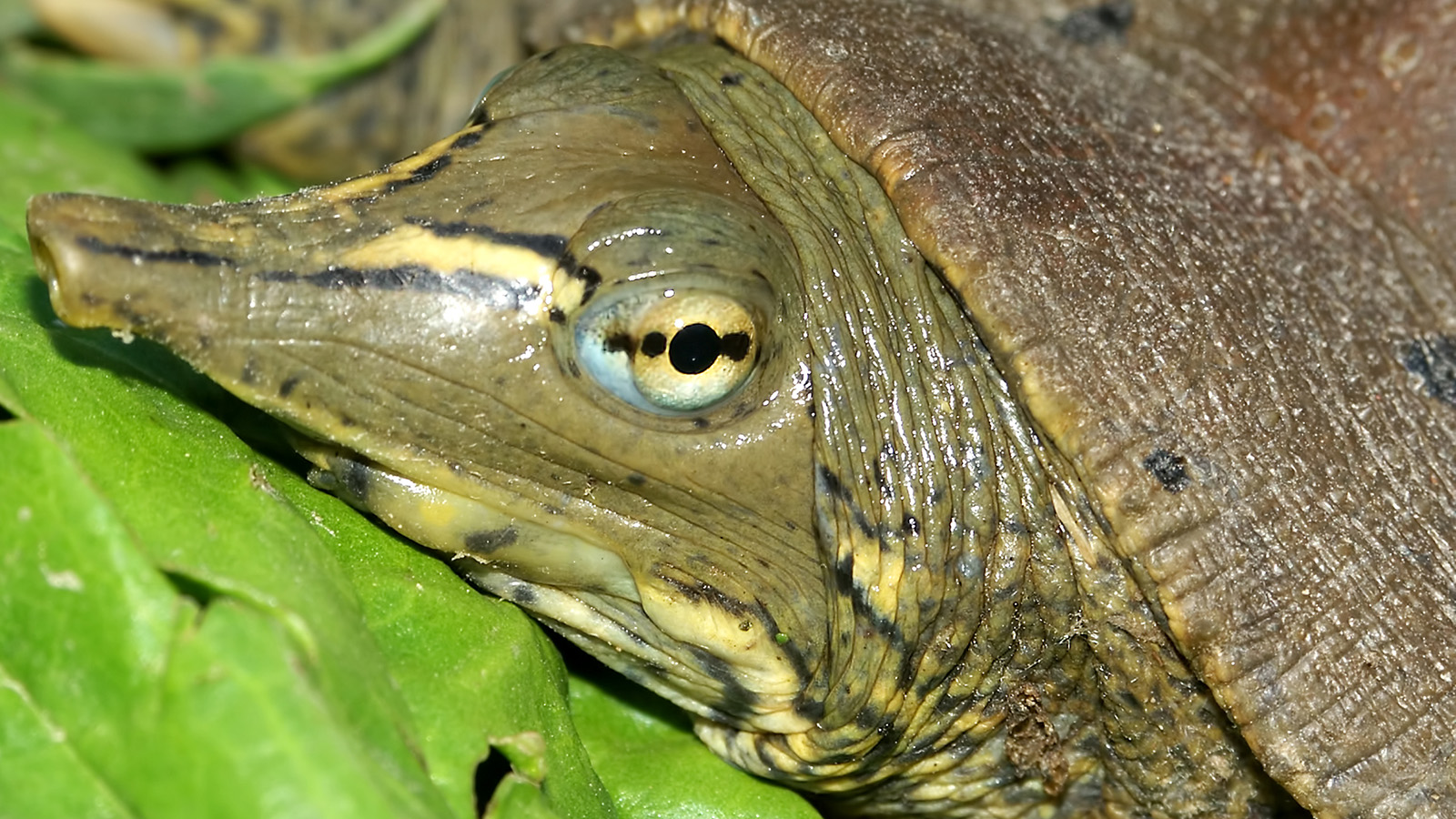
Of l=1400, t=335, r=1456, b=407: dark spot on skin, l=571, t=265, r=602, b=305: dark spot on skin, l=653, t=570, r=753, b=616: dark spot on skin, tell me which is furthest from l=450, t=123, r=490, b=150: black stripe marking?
l=1400, t=335, r=1456, b=407: dark spot on skin

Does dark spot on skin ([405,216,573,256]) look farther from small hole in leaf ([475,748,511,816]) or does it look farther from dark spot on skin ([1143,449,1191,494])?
dark spot on skin ([1143,449,1191,494])

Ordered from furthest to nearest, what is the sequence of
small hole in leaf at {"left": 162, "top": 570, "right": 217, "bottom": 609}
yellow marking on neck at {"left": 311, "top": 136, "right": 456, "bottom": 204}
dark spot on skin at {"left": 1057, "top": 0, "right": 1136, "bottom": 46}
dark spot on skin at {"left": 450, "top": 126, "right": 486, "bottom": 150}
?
dark spot on skin at {"left": 1057, "top": 0, "right": 1136, "bottom": 46} → dark spot on skin at {"left": 450, "top": 126, "right": 486, "bottom": 150} → yellow marking on neck at {"left": 311, "top": 136, "right": 456, "bottom": 204} → small hole in leaf at {"left": 162, "top": 570, "right": 217, "bottom": 609}

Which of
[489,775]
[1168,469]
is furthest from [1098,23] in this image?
[489,775]

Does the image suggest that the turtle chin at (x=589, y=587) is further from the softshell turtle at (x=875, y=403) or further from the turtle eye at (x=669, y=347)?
the turtle eye at (x=669, y=347)

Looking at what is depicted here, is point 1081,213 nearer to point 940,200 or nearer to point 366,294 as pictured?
point 940,200

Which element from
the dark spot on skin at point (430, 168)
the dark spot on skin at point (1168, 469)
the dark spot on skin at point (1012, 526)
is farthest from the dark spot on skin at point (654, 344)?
the dark spot on skin at point (1168, 469)

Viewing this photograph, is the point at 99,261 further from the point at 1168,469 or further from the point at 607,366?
the point at 1168,469
